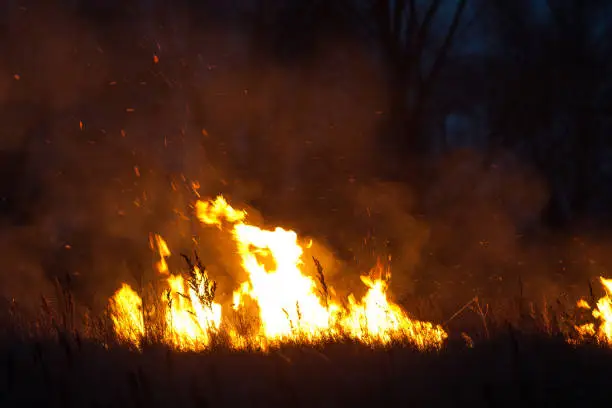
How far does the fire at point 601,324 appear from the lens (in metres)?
6.65

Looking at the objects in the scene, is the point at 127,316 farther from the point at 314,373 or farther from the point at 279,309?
the point at 314,373

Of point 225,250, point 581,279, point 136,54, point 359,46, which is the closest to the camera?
point 225,250

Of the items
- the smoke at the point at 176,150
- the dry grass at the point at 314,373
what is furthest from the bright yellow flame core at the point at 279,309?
the smoke at the point at 176,150

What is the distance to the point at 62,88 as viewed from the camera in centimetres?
1202

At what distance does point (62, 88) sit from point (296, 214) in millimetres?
4391

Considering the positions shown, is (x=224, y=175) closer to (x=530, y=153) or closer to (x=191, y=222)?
(x=191, y=222)

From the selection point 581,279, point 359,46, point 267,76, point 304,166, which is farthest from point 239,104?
point 581,279

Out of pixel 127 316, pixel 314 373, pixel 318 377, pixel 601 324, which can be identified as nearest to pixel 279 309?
pixel 127 316

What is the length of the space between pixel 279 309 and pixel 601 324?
131 inches

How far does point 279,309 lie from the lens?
807 centimetres

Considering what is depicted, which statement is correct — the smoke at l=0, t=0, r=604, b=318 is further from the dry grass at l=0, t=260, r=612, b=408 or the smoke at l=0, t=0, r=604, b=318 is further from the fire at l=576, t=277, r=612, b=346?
the dry grass at l=0, t=260, r=612, b=408

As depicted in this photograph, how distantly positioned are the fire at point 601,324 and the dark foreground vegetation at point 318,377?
1.82 ft

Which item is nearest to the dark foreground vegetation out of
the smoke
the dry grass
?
the dry grass

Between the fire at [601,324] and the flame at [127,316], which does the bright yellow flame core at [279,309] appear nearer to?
the flame at [127,316]
